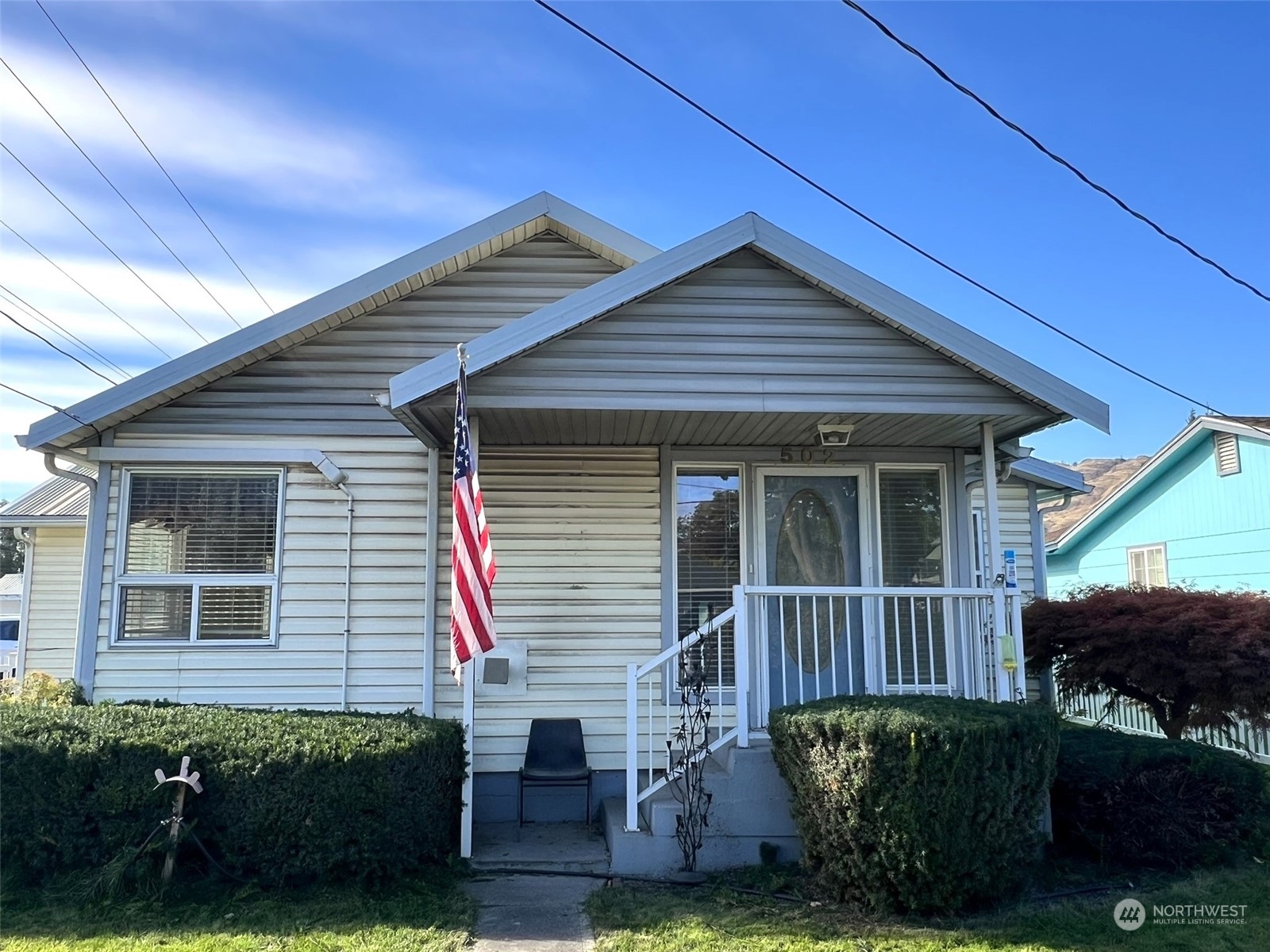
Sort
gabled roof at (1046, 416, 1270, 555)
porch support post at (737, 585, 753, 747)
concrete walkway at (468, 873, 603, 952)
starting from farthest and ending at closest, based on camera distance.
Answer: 1. gabled roof at (1046, 416, 1270, 555)
2. porch support post at (737, 585, 753, 747)
3. concrete walkway at (468, 873, 603, 952)

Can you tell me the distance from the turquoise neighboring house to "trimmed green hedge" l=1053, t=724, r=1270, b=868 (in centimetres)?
988

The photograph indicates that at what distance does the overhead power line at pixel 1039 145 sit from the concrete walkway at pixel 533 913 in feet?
17.9

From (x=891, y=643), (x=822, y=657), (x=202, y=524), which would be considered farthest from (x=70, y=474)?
(x=891, y=643)

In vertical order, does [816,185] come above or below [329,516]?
above

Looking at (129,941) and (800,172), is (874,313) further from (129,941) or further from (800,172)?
(129,941)

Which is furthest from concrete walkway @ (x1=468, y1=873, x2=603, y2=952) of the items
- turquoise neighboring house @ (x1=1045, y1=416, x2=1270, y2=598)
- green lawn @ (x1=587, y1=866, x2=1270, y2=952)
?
turquoise neighboring house @ (x1=1045, y1=416, x2=1270, y2=598)

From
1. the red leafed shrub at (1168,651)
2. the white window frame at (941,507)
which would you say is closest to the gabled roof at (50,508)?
the white window frame at (941,507)

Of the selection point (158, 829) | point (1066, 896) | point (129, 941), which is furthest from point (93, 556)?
point (1066, 896)

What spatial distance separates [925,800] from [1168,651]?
15.4 ft

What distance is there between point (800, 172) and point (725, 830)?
4.84 m

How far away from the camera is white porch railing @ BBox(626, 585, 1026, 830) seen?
19.0 feet

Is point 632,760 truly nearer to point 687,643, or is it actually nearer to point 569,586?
point 687,643

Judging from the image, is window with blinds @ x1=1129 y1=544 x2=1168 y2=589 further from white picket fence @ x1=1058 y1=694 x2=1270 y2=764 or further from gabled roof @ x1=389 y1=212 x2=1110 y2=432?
gabled roof @ x1=389 y1=212 x2=1110 y2=432

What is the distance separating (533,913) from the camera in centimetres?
493
